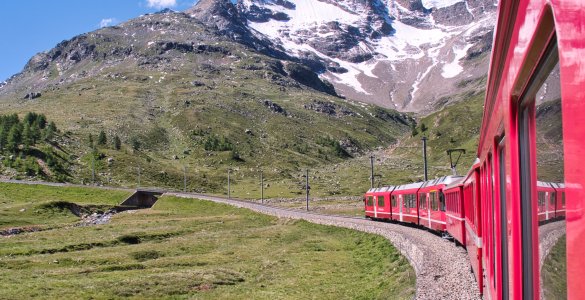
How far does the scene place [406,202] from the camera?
41.6 meters

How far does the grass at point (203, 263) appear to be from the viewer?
1045 inches

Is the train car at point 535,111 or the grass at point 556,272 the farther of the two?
the grass at point 556,272

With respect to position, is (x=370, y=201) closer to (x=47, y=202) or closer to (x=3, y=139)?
(x=47, y=202)

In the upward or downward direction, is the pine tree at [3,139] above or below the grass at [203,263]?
above

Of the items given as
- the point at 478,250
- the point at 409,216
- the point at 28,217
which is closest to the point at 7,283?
the point at 478,250

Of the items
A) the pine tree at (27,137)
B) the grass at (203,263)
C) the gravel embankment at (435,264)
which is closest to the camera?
the gravel embankment at (435,264)

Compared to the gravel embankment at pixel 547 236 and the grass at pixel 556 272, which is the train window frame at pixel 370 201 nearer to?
the gravel embankment at pixel 547 236

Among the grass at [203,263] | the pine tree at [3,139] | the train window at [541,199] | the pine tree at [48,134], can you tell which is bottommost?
the grass at [203,263]

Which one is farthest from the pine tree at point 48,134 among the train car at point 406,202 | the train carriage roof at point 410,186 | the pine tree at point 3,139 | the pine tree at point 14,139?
the train carriage roof at point 410,186

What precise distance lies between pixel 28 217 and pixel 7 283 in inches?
1503

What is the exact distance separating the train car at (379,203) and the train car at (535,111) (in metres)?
43.2

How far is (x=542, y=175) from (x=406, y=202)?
39093mm

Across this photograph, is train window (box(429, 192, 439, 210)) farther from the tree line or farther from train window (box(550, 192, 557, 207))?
the tree line

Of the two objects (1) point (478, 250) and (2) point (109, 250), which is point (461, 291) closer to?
(1) point (478, 250)
